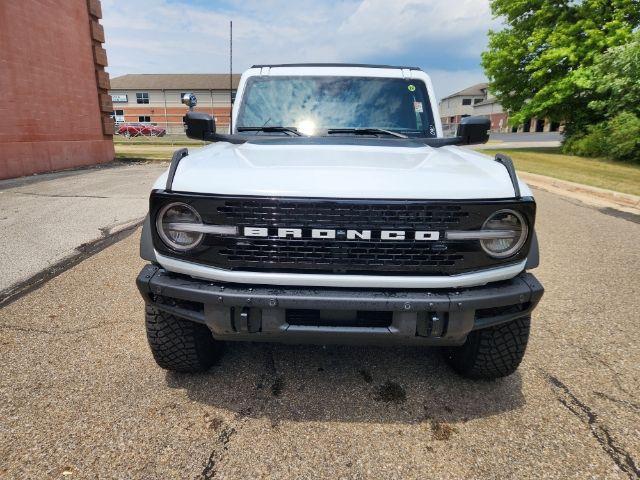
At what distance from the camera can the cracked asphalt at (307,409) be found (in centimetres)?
190

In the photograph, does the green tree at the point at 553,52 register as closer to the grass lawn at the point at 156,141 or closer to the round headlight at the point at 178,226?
the grass lawn at the point at 156,141

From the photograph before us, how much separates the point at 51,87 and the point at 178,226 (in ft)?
44.4

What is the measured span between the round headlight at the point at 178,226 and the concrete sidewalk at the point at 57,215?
2.62 metres

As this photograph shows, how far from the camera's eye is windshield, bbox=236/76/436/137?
3.23 metres

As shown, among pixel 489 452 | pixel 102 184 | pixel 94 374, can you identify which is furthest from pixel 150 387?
pixel 102 184

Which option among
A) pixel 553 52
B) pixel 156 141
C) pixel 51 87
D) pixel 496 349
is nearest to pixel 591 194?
pixel 496 349

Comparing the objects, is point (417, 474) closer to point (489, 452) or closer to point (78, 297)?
point (489, 452)

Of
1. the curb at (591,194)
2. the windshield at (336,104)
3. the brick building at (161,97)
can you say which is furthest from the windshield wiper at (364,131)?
the brick building at (161,97)

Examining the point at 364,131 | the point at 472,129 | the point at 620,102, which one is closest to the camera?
the point at 472,129

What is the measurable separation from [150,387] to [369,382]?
51.1 inches

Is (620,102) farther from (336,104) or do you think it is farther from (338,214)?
(338,214)

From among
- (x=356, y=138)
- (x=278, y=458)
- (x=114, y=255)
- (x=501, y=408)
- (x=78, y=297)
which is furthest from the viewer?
(x=114, y=255)

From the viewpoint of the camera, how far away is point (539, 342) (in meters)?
3.04

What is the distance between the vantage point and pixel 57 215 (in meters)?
6.65
